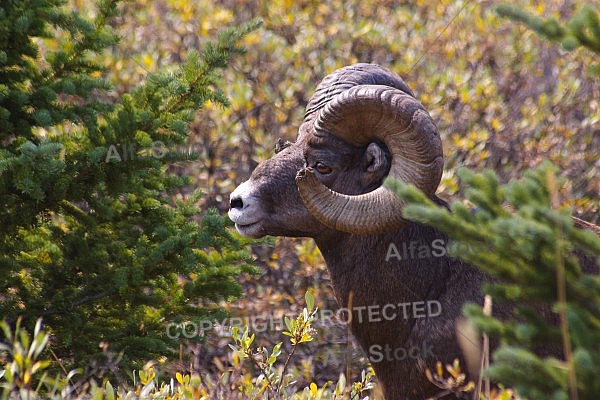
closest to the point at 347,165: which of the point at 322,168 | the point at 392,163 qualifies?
the point at 322,168

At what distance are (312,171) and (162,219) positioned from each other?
1394 mm

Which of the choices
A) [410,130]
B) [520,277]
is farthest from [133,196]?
[520,277]

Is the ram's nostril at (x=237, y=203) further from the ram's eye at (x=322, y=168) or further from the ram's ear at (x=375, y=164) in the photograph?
the ram's ear at (x=375, y=164)

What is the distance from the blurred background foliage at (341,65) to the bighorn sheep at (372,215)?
11.1 feet

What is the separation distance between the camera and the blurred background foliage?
29.5ft

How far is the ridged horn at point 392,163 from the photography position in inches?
192

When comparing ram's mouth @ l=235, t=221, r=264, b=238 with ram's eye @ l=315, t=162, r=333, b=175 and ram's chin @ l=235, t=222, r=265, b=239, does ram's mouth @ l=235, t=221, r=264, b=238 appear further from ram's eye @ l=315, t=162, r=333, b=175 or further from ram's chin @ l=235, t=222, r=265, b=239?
ram's eye @ l=315, t=162, r=333, b=175

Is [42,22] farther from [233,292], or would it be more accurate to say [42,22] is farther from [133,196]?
[233,292]

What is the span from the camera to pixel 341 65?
9.64 meters

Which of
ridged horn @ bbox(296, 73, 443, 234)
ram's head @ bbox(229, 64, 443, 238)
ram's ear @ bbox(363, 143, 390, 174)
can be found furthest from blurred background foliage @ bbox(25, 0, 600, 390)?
ridged horn @ bbox(296, 73, 443, 234)

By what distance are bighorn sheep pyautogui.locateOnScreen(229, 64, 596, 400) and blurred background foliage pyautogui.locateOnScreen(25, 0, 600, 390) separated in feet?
11.1

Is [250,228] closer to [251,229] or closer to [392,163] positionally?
[251,229]

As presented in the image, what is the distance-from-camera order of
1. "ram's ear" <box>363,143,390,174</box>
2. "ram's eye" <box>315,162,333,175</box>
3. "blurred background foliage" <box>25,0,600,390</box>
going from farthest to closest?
"blurred background foliage" <box>25,0,600,390</box>, "ram's eye" <box>315,162,333,175</box>, "ram's ear" <box>363,143,390,174</box>

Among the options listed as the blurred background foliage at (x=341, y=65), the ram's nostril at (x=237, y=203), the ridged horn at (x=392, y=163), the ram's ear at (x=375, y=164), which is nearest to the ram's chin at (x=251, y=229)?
the ram's nostril at (x=237, y=203)
